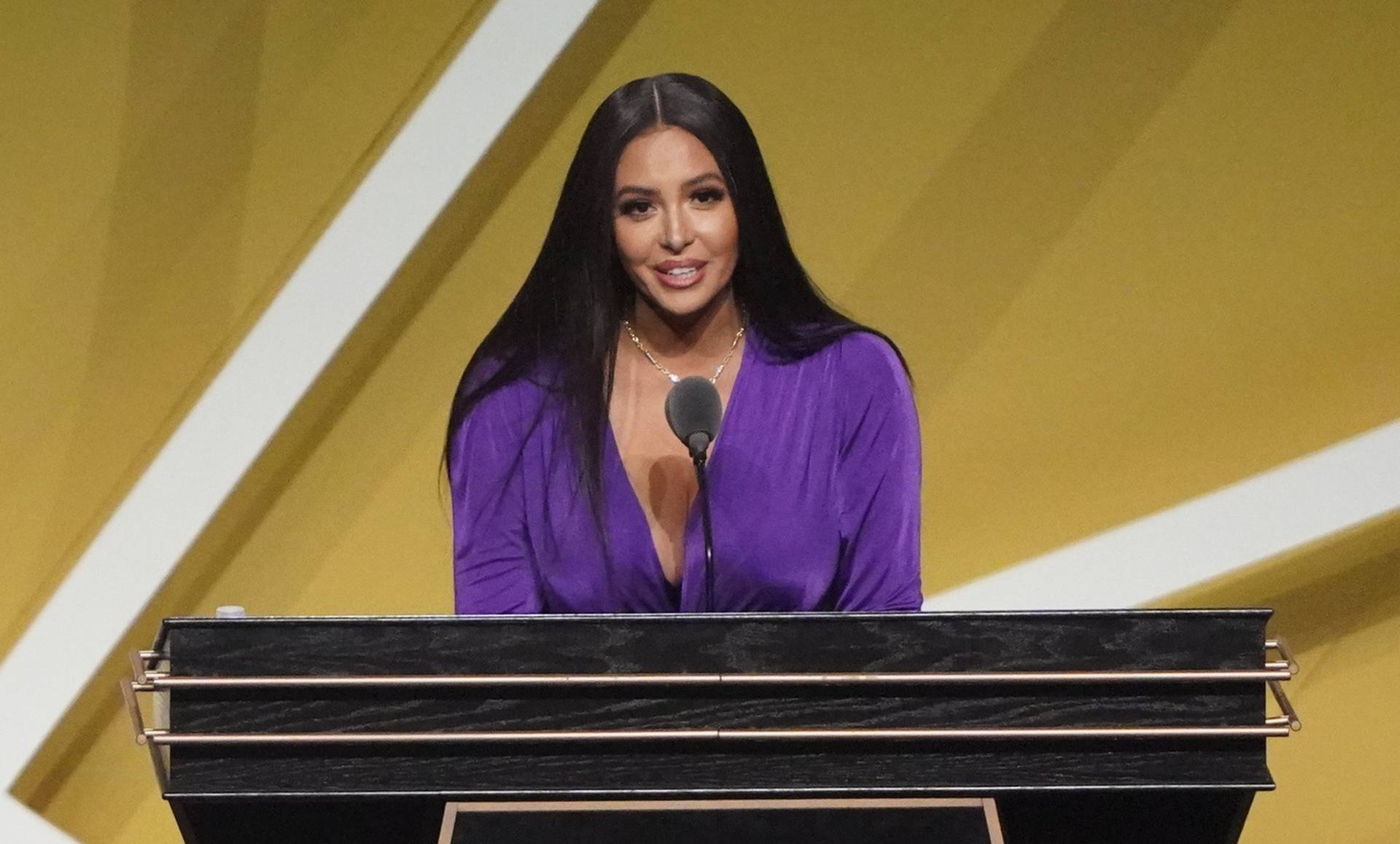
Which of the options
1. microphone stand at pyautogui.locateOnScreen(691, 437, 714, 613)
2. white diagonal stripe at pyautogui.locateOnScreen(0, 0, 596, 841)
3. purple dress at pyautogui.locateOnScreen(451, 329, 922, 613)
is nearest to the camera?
microphone stand at pyautogui.locateOnScreen(691, 437, 714, 613)

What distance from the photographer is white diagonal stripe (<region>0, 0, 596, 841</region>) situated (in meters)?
3.20

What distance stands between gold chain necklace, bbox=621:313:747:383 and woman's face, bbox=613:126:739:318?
9 centimetres

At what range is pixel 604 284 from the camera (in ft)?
7.53

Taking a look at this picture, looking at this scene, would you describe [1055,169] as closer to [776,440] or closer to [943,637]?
[776,440]

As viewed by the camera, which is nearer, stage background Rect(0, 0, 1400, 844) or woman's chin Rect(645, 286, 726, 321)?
woman's chin Rect(645, 286, 726, 321)

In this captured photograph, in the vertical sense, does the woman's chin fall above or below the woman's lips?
below

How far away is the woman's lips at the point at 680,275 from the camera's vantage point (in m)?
2.22

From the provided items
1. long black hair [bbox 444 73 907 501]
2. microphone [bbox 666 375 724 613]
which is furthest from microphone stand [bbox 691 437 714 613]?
long black hair [bbox 444 73 907 501]

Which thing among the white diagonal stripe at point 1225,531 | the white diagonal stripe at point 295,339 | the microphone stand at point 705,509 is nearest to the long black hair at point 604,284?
the microphone stand at point 705,509

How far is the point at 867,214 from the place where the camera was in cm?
334

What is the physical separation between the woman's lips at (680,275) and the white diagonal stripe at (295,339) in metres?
1.07

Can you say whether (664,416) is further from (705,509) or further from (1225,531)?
(1225,531)

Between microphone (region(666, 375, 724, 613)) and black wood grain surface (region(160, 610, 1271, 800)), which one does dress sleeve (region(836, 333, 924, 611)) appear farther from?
black wood grain surface (region(160, 610, 1271, 800))

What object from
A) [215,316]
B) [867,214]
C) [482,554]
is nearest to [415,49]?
[215,316]
